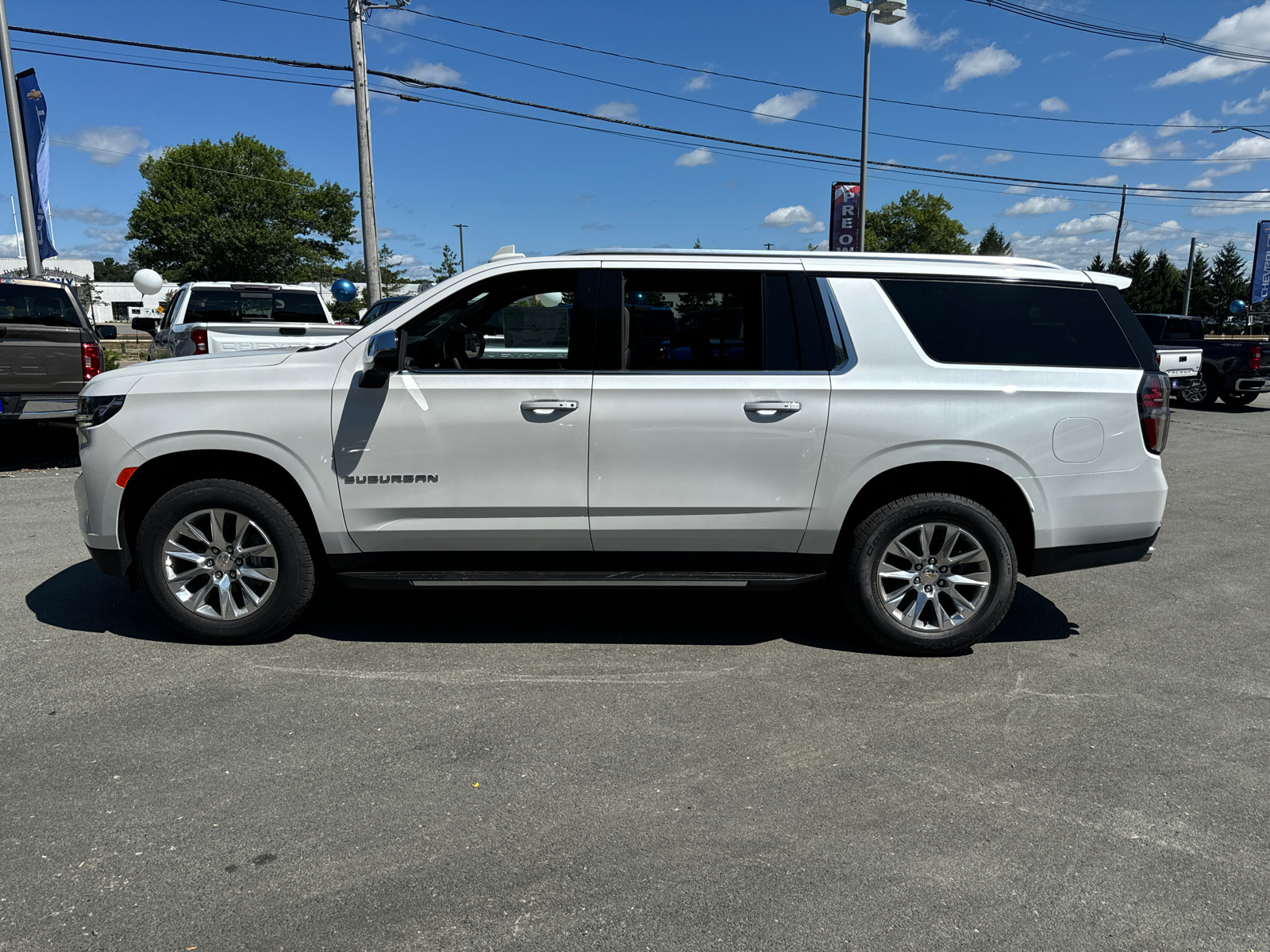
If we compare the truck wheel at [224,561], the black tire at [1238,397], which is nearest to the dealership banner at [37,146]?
the truck wheel at [224,561]

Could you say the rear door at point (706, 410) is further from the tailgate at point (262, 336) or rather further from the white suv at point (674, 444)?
the tailgate at point (262, 336)

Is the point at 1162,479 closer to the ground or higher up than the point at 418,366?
closer to the ground

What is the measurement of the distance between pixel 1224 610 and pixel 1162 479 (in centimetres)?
136

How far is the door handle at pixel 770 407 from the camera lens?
4.32m

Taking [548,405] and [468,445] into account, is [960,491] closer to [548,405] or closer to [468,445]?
[548,405]

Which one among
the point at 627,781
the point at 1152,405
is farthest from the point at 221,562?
the point at 1152,405

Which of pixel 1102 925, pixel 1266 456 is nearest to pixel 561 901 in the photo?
pixel 1102 925

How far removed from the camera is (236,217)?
72.1 m

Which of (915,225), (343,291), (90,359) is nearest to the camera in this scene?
(90,359)

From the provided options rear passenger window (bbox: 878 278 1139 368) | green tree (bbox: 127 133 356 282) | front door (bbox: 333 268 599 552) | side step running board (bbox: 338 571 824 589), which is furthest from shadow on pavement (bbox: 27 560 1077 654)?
green tree (bbox: 127 133 356 282)

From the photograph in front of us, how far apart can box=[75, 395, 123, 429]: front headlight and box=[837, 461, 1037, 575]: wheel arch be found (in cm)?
362

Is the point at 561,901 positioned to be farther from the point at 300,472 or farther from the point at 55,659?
the point at 55,659

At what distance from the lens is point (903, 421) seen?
436 centimetres

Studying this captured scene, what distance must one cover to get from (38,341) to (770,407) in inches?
329
